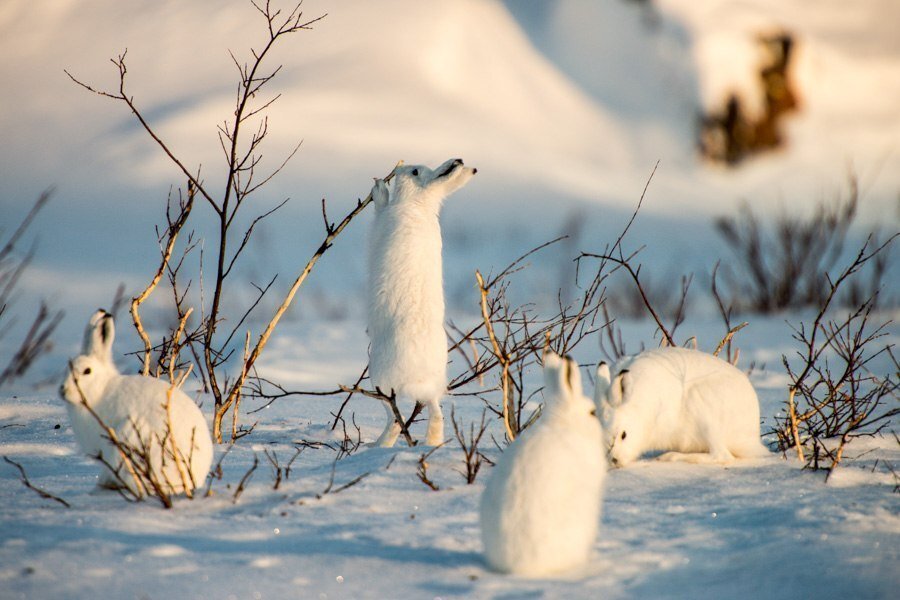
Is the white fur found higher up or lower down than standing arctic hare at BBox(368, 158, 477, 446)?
lower down

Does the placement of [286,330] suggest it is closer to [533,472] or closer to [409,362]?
[409,362]

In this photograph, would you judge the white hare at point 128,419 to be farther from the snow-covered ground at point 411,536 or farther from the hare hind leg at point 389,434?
the hare hind leg at point 389,434

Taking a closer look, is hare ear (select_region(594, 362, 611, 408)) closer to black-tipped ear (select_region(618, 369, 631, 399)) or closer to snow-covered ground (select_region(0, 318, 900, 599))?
black-tipped ear (select_region(618, 369, 631, 399))

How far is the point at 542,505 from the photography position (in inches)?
104

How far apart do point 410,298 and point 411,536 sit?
5.51 ft

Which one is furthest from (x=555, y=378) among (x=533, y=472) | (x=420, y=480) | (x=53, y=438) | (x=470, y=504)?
(x=53, y=438)

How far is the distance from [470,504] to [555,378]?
836mm

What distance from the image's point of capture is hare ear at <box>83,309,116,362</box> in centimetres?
329

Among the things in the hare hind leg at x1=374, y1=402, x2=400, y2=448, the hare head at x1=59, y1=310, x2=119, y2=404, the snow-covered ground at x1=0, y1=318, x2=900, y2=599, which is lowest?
the snow-covered ground at x1=0, y1=318, x2=900, y2=599

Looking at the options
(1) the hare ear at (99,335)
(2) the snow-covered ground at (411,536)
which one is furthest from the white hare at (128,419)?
(2) the snow-covered ground at (411,536)

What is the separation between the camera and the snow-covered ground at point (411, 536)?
260cm

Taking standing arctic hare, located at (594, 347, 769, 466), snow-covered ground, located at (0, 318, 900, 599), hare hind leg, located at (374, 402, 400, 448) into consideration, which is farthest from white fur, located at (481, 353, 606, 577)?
hare hind leg, located at (374, 402, 400, 448)

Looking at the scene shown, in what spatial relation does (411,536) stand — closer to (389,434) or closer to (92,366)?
(92,366)

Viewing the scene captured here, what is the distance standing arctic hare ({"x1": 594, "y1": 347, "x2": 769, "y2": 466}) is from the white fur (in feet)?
3.84
